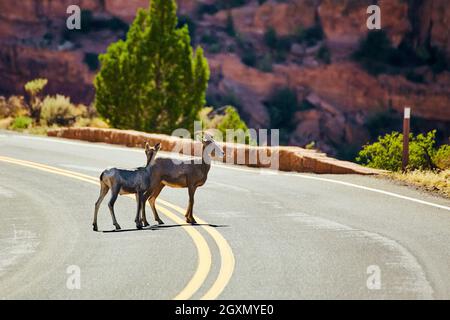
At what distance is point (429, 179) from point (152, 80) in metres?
19.6

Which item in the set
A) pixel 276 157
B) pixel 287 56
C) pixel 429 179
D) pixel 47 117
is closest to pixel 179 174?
pixel 429 179

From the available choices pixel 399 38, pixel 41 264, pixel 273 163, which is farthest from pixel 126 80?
pixel 399 38

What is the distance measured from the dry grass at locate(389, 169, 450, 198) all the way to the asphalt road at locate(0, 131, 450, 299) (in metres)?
0.45

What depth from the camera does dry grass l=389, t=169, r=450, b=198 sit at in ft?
50.4

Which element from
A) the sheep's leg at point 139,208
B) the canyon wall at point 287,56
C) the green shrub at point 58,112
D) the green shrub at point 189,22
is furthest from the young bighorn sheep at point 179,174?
the green shrub at point 189,22

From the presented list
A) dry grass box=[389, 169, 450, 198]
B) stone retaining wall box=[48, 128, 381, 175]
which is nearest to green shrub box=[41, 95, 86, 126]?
stone retaining wall box=[48, 128, 381, 175]

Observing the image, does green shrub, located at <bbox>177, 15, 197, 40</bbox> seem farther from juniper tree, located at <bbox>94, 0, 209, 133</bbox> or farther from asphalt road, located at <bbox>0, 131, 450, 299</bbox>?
asphalt road, located at <bbox>0, 131, 450, 299</bbox>

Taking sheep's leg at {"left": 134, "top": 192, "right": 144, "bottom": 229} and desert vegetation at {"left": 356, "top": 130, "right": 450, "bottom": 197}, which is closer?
sheep's leg at {"left": 134, "top": 192, "right": 144, "bottom": 229}

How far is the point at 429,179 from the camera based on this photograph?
1592cm

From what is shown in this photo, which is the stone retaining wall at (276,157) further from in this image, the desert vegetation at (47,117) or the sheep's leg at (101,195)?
the desert vegetation at (47,117)

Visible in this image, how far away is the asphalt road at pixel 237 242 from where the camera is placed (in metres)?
8.41

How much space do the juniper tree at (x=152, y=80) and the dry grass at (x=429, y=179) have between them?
677 inches

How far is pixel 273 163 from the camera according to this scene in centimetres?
1845
